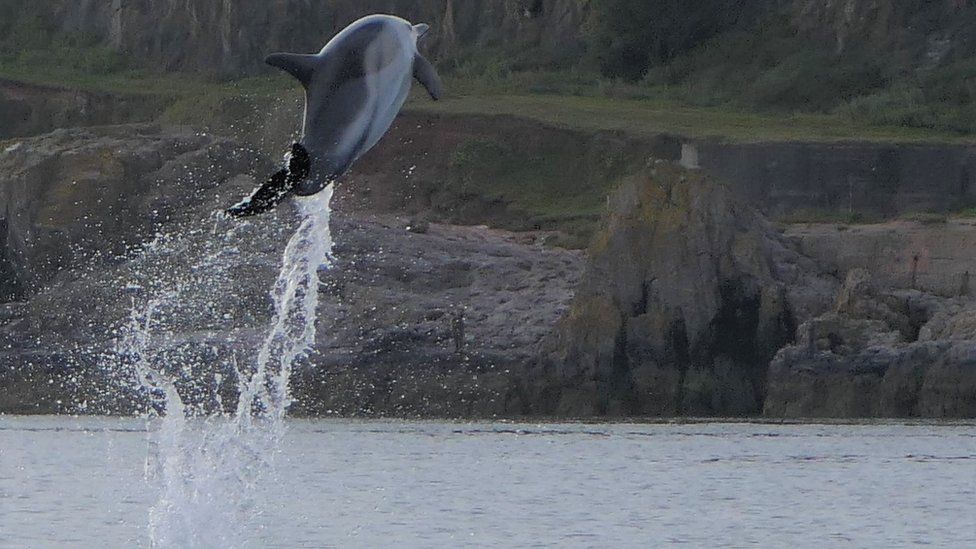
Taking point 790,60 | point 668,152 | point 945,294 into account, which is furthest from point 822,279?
point 790,60

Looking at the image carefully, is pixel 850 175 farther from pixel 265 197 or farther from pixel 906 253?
pixel 265 197

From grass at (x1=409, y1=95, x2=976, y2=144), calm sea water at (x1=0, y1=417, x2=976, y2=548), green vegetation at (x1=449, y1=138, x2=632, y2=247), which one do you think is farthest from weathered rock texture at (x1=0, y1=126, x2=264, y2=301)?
calm sea water at (x1=0, y1=417, x2=976, y2=548)

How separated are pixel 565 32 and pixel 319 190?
75.3 m

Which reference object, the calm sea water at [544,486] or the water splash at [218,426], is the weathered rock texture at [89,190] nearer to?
the water splash at [218,426]

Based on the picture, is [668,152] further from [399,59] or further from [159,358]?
[399,59]

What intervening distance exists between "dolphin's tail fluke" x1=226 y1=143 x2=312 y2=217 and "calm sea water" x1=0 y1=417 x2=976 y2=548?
676 inches

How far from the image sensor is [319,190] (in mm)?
21594

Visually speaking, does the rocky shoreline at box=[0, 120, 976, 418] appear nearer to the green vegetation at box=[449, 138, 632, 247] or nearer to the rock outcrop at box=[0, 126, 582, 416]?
the rock outcrop at box=[0, 126, 582, 416]

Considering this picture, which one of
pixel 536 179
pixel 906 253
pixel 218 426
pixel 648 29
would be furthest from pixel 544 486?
pixel 648 29

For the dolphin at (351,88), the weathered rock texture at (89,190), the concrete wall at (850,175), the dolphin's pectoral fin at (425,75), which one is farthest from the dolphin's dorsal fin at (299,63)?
the concrete wall at (850,175)

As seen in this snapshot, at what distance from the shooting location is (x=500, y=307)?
6862cm

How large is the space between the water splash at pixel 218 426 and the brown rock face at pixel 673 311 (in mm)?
6268

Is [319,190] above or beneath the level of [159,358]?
above

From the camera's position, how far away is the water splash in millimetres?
31062
